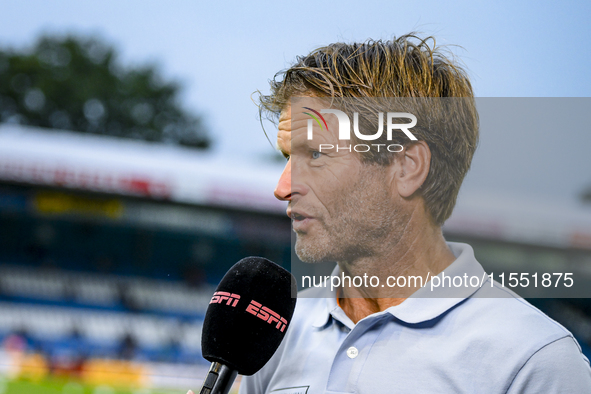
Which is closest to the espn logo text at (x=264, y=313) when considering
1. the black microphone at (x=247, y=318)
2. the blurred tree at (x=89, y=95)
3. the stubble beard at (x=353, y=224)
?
the black microphone at (x=247, y=318)

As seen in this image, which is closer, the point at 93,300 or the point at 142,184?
the point at 142,184

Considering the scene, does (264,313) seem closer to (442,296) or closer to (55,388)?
(442,296)

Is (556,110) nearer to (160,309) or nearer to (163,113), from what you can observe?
(160,309)

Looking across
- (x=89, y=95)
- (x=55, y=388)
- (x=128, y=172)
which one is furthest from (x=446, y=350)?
(x=89, y=95)

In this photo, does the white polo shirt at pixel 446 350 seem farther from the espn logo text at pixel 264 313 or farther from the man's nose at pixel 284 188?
the man's nose at pixel 284 188

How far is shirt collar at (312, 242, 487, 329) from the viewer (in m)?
1.16

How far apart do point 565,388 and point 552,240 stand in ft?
1.61

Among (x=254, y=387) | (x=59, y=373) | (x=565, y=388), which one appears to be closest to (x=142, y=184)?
(x=59, y=373)

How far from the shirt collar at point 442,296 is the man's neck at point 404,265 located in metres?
0.03

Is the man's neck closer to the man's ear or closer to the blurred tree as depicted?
the man's ear

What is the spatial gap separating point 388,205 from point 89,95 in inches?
955

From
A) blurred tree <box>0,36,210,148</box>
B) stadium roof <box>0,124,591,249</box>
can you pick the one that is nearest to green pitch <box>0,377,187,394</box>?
stadium roof <box>0,124,591,249</box>

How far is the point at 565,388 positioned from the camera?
38.3 inches

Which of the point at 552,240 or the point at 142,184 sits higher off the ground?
the point at 552,240
